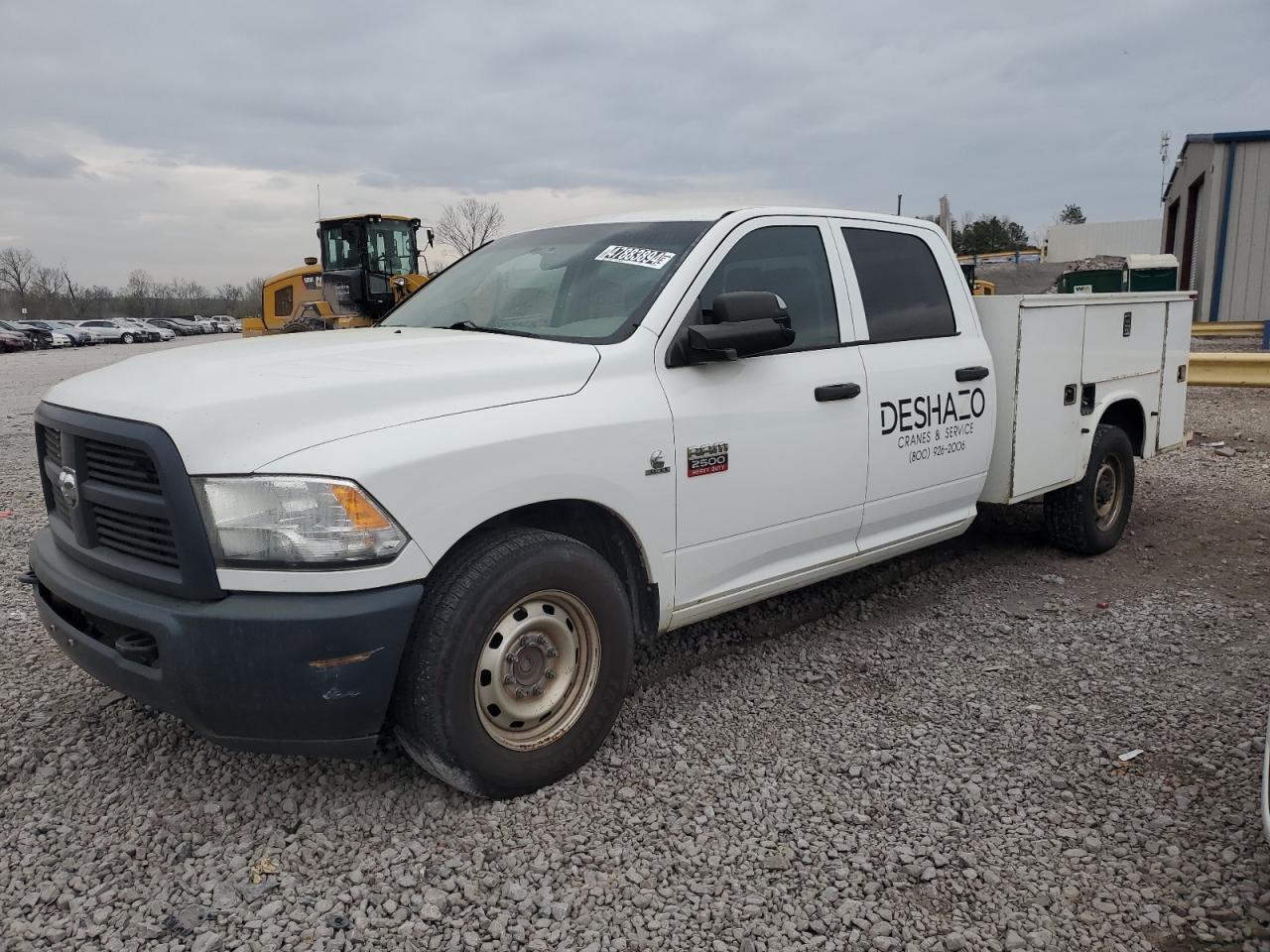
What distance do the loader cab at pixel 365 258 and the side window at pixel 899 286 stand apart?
1334 centimetres

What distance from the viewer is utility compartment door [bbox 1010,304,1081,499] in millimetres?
4953

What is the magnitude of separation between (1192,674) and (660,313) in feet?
8.83

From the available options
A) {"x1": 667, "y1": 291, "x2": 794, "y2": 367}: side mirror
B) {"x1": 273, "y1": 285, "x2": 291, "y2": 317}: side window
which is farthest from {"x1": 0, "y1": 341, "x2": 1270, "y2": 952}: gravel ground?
{"x1": 273, "y1": 285, "x2": 291, "y2": 317}: side window

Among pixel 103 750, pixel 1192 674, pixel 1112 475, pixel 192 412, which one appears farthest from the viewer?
Answer: pixel 1112 475

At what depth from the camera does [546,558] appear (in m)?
2.95

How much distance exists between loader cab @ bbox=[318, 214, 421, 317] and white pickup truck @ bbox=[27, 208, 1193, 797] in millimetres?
12760

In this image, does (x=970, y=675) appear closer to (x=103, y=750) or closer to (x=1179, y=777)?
(x=1179, y=777)

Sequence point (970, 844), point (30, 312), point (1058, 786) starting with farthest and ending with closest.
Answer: point (30, 312)
point (1058, 786)
point (970, 844)

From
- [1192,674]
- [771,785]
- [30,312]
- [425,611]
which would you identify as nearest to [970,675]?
[1192,674]

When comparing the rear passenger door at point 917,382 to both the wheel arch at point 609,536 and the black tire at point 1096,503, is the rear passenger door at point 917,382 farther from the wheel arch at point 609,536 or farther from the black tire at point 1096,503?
the wheel arch at point 609,536

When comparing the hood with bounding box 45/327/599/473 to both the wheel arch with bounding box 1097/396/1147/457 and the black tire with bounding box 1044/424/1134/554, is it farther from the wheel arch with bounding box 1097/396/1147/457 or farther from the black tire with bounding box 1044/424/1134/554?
the wheel arch with bounding box 1097/396/1147/457

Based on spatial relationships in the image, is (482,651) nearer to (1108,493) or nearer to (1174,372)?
(1108,493)

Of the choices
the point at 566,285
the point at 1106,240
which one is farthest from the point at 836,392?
the point at 1106,240

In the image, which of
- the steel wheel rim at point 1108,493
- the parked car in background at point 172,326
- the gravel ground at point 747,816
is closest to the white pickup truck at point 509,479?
the gravel ground at point 747,816
